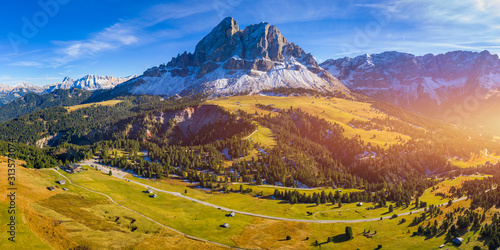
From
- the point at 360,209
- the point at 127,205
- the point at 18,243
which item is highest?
the point at 18,243

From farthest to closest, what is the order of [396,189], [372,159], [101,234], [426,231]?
[372,159]
[396,189]
[426,231]
[101,234]

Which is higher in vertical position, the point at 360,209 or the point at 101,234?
the point at 101,234

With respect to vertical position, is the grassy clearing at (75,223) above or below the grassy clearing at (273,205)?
above

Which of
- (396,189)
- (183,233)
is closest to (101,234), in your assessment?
(183,233)

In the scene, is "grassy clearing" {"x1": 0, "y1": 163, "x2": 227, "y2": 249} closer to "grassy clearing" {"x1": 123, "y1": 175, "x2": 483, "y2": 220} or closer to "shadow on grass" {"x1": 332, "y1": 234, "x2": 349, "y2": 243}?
"grassy clearing" {"x1": 123, "y1": 175, "x2": 483, "y2": 220}

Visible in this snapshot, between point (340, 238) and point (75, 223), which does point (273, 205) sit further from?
point (75, 223)

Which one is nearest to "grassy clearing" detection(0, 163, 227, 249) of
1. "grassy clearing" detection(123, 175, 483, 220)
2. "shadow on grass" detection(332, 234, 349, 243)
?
"grassy clearing" detection(123, 175, 483, 220)

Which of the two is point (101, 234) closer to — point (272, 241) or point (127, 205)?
point (127, 205)

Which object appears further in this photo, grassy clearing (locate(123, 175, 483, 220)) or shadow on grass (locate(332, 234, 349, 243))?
grassy clearing (locate(123, 175, 483, 220))

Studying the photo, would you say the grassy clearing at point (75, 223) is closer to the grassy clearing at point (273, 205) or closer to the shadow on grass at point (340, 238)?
the grassy clearing at point (273, 205)

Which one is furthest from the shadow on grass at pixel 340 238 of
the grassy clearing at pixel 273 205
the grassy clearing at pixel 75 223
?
the grassy clearing at pixel 75 223

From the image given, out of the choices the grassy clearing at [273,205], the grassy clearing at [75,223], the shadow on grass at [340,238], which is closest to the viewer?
the grassy clearing at [75,223]
